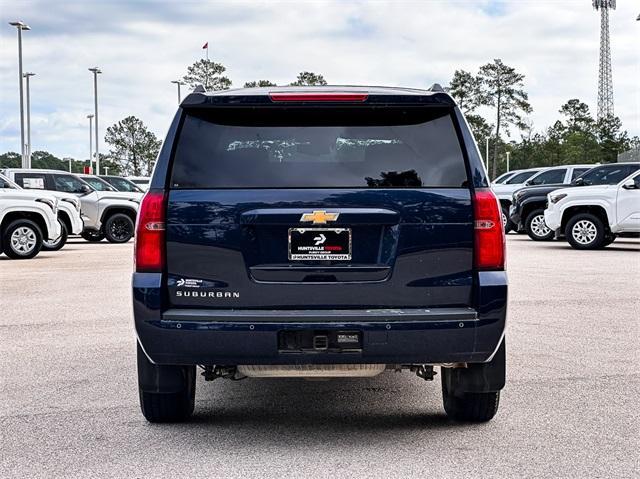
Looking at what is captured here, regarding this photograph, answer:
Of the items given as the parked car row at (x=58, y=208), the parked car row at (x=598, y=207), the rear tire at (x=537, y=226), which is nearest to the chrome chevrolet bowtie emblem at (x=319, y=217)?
the parked car row at (x=58, y=208)

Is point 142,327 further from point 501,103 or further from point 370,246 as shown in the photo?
point 501,103

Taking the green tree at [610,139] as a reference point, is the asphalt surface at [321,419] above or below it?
below

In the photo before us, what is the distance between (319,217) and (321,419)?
150cm

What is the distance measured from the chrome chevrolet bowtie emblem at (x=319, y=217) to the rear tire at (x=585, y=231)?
51.7ft

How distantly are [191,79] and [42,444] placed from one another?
64123 mm

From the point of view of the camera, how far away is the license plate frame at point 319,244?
452 centimetres

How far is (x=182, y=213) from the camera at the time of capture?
455cm

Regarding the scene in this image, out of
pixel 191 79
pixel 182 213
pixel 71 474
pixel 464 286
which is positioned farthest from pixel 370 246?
pixel 191 79

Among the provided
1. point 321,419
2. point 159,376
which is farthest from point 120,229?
point 159,376

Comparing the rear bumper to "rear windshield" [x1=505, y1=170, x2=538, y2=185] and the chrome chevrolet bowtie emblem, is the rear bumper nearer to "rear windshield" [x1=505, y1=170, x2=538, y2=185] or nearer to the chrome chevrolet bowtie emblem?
the chrome chevrolet bowtie emblem

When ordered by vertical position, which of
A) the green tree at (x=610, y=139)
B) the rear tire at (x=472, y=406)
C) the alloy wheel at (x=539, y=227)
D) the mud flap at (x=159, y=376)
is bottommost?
the rear tire at (x=472, y=406)

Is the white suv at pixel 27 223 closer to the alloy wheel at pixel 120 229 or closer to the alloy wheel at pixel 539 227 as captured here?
the alloy wheel at pixel 120 229

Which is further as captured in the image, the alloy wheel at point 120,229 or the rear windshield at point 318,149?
the alloy wheel at point 120,229

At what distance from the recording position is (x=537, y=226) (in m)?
23.1
